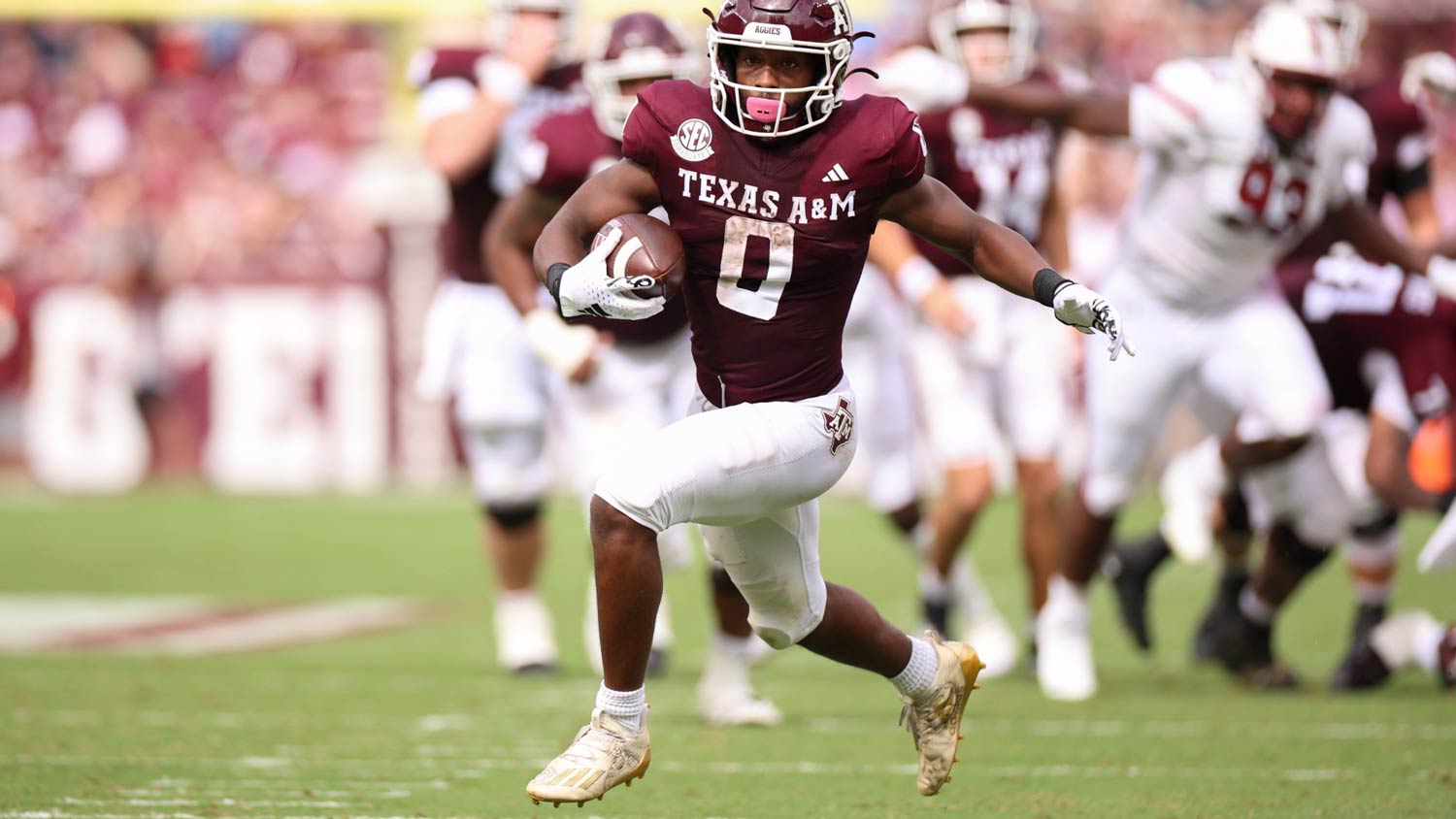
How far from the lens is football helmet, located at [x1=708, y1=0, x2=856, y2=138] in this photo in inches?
158

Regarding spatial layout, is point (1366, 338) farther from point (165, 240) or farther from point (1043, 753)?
point (165, 240)

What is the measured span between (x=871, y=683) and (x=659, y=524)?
2.81 m

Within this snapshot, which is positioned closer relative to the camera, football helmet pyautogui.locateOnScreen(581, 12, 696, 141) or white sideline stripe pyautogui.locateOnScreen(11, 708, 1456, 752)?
white sideline stripe pyautogui.locateOnScreen(11, 708, 1456, 752)

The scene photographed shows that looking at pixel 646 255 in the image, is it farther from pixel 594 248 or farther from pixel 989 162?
pixel 989 162

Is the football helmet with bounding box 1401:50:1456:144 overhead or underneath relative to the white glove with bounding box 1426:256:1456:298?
overhead

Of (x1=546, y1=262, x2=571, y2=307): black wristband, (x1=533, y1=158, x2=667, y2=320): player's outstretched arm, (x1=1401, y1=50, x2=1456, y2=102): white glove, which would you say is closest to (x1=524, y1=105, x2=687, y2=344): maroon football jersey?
(x1=533, y1=158, x2=667, y2=320): player's outstretched arm

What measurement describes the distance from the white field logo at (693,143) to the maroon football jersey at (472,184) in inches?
119

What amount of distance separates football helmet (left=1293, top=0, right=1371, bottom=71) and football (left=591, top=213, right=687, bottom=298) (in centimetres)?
286

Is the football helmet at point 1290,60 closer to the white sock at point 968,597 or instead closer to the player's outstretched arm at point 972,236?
the white sock at point 968,597

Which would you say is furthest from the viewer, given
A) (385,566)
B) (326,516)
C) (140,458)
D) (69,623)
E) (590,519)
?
(140,458)

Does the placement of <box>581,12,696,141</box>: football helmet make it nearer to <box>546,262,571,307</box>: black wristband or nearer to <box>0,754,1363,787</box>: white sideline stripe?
<box>0,754,1363,787</box>: white sideline stripe

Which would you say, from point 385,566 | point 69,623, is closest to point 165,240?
point 385,566

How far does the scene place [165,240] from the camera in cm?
1466

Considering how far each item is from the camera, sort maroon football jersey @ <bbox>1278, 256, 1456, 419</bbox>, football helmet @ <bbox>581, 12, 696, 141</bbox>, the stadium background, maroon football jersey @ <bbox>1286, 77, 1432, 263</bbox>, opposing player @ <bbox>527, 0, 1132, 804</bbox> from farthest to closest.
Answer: maroon football jersey @ <bbox>1286, 77, 1432, 263</bbox> < maroon football jersey @ <bbox>1278, 256, 1456, 419</bbox> < football helmet @ <bbox>581, 12, 696, 141</bbox> < the stadium background < opposing player @ <bbox>527, 0, 1132, 804</bbox>
